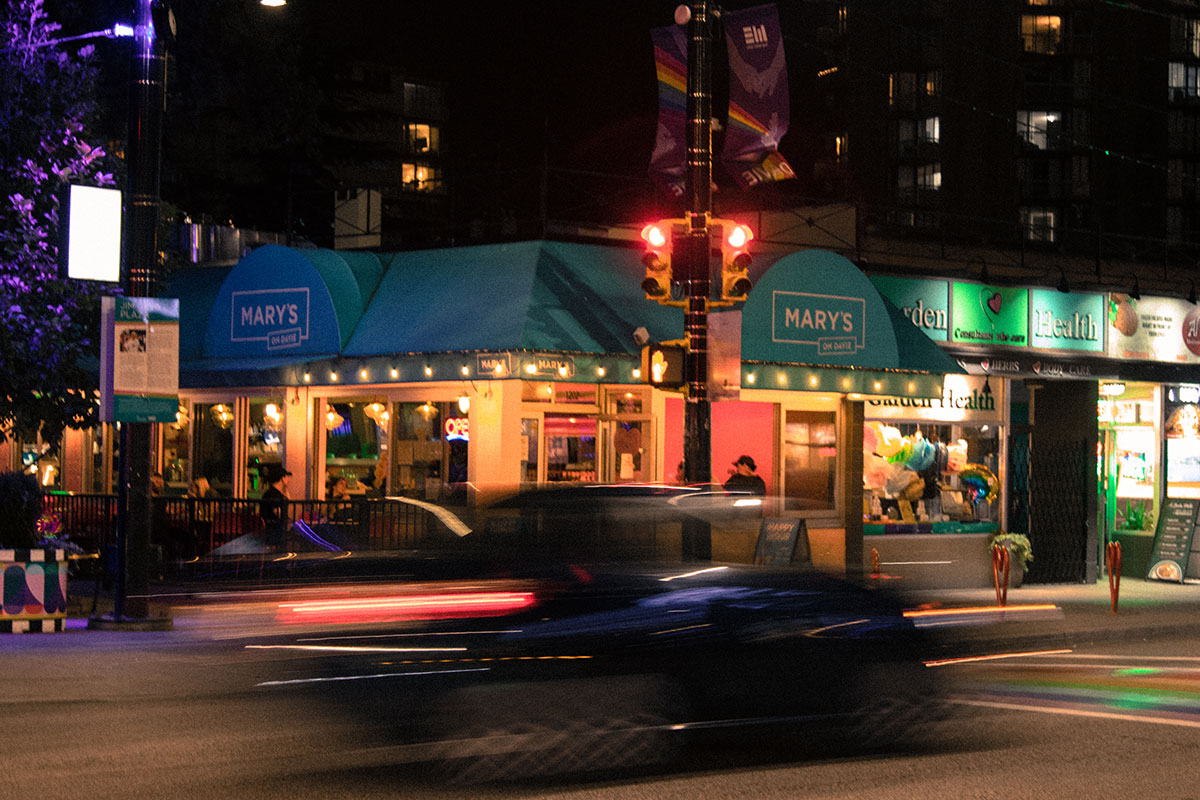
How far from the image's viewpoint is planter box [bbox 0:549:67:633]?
13.7m

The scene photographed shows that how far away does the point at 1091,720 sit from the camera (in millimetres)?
10094

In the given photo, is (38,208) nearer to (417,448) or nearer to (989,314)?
(417,448)

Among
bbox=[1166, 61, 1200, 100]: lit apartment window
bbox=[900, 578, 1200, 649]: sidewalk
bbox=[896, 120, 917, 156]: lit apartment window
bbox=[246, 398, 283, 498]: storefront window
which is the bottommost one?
bbox=[900, 578, 1200, 649]: sidewalk

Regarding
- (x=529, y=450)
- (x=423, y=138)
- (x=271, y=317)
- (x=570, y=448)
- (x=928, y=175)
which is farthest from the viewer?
(x=423, y=138)

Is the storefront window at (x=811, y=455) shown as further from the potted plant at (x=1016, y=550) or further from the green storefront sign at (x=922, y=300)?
the potted plant at (x=1016, y=550)

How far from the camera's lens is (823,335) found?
61.9ft

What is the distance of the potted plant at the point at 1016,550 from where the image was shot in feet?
69.2

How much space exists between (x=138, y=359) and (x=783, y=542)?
815cm

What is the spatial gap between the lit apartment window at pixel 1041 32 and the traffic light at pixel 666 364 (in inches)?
2744

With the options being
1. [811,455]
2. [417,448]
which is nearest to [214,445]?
[417,448]

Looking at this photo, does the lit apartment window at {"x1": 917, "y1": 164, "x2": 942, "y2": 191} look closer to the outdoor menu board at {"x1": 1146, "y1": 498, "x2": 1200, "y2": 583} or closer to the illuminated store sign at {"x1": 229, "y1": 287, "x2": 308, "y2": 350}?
the outdoor menu board at {"x1": 1146, "y1": 498, "x2": 1200, "y2": 583}

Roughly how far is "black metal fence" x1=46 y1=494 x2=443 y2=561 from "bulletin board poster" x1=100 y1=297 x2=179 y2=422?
2.20m

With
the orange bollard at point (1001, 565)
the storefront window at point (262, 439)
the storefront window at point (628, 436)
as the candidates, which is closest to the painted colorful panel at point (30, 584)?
the storefront window at point (262, 439)

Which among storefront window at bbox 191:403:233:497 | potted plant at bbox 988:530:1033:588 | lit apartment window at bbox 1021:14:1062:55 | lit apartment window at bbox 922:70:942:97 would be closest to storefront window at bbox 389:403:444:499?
storefront window at bbox 191:403:233:497
